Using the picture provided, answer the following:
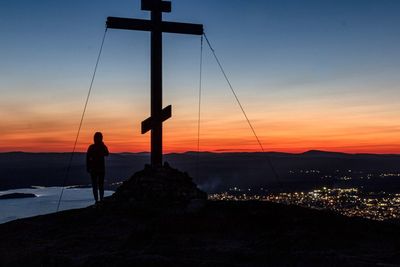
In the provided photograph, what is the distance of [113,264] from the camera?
6680 millimetres

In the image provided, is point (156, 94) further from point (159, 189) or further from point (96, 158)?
point (159, 189)

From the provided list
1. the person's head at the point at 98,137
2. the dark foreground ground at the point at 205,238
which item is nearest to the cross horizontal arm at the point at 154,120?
the person's head at the point at 98,137

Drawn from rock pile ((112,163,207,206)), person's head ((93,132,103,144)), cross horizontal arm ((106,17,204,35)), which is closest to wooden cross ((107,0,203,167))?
cross horizontal arm ((106,17,204,35))

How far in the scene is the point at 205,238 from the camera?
850 centimetres

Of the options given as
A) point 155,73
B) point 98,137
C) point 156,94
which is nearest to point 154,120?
point 156,94

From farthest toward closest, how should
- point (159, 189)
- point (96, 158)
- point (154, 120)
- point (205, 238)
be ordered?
point (154, 120), point (96, 158), point (159, 189), point (205, 238)

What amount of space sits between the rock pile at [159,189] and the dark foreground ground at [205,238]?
847 millimetres

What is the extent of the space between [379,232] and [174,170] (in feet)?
19.0

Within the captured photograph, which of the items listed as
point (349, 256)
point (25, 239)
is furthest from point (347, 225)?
point (25, 239)

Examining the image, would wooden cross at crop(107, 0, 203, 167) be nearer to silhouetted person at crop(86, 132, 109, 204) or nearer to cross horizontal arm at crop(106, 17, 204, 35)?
cross horizontal arm at crop(106, 17, 204, 35)

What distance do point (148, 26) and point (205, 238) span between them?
22.5ft

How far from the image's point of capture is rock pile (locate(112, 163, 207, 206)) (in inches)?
449

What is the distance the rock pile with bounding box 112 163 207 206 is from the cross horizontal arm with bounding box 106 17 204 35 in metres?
4.09

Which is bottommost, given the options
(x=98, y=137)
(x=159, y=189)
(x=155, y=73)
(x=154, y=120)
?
(x=159, y=189)
